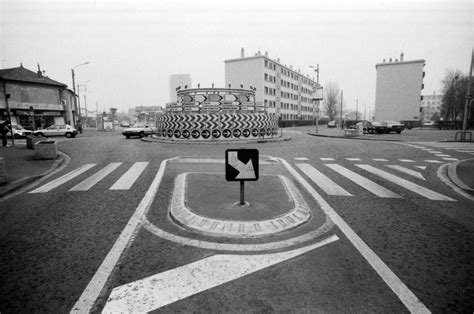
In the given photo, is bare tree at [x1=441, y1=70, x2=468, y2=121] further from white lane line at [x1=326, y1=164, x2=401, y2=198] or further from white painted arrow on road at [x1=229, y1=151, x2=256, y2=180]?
white painted arrow on road at [x1=229, y1=151, x2=256, y2=180]

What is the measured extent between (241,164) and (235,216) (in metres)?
0.96

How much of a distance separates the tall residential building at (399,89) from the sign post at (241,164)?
219 ft

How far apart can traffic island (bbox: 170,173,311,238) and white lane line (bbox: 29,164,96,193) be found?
3.38m

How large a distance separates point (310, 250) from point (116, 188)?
5.28 meters

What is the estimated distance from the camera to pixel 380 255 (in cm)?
350

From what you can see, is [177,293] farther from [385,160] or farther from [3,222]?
[385,160]

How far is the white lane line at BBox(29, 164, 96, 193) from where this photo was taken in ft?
22.9

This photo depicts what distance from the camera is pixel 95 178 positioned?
26.8 feet

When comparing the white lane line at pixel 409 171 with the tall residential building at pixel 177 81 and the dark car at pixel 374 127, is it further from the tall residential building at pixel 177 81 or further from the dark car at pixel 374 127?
the tall residential building at pixel 177 81

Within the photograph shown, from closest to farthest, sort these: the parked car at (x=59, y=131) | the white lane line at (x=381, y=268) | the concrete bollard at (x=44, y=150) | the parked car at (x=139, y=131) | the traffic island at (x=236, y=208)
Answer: the white lane line at (x=381, y=268)
the traffic island at (x=236, y=208)
the concrete bollard at (x=44, y=150)
the parked car at (x=139, y=131)
the parked car at (x=59, y=131)

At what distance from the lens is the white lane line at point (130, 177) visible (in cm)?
712

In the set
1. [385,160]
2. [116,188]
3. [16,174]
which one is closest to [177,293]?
[116,188]

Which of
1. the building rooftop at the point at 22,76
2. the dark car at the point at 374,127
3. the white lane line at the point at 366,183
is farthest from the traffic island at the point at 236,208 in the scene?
the building rooftop at the point at 22,76

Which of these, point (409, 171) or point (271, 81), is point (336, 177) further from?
point (271, 81)
